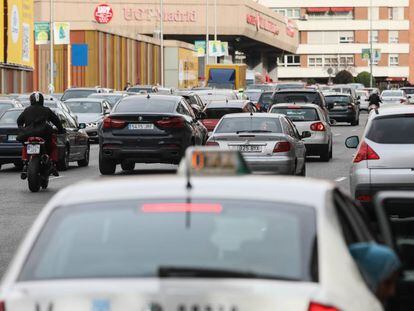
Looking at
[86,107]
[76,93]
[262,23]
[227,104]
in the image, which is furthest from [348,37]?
[227,104]

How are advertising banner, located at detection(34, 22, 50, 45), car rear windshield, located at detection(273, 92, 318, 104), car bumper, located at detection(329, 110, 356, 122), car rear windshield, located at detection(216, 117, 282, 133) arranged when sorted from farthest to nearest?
1. advertising banner, located at detection(34, 22, 50, 45)
2. car bumper, located at detection(329, 110, 356, 122)
3. car rear windshield, located at detection(273, 92, 318, 104)
4. car rear windshield, located at detection(216, 117, 282, 133)

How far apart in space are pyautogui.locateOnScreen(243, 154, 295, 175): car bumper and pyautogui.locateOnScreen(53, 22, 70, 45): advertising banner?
4951 centimetres

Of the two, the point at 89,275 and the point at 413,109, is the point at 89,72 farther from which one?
the point at 89,275

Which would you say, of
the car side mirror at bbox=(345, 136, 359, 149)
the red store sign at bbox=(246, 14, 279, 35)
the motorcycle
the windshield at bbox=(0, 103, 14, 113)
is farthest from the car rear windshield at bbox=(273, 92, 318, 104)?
the red store sign at bbox=(246, 14, 279, 35)

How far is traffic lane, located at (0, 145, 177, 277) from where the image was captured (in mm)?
15734

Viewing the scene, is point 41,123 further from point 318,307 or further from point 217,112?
point 318,307

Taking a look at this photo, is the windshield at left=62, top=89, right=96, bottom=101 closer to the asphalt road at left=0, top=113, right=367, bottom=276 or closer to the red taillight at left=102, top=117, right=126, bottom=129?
the asphalt road at left=0, top=113, right=367, bottom=276

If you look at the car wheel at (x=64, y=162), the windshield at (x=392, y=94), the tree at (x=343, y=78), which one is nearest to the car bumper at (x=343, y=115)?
the windshield at (x=392, y=94)

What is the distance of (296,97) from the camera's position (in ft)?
140

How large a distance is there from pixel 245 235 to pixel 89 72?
83334 mm

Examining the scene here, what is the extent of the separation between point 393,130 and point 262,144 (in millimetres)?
8080

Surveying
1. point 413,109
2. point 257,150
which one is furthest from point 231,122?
point 413,109

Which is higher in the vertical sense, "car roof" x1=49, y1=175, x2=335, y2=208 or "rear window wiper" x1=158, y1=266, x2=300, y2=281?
"car roof" x1=49, y1=175, x2=335, y2=208

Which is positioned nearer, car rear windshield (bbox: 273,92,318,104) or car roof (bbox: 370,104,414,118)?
car roof (bbox: 370,104,414,118)
